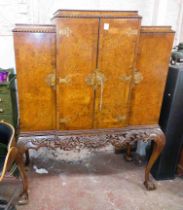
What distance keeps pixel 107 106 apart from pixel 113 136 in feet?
0.95

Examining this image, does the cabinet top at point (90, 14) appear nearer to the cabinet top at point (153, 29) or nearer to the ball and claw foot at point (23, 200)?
the cabinet top at point (153, 29)

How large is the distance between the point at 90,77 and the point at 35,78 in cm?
44

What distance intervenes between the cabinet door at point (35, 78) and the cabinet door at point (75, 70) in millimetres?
73

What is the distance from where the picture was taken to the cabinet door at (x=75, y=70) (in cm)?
162

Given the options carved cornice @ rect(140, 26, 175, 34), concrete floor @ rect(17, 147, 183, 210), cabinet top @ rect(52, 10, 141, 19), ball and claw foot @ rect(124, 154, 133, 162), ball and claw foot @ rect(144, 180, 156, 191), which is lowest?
concrete floor @ rect(17, 147, 183, 210)

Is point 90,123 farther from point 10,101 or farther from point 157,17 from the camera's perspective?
point 157,17

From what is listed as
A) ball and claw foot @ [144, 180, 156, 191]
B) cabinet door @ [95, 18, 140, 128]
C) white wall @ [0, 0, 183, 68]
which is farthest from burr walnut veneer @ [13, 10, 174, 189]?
white wall @ [0, 0, 183, 68]

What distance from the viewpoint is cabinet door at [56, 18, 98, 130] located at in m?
1.62

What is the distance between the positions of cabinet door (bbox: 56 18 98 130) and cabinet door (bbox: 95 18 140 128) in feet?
0.23

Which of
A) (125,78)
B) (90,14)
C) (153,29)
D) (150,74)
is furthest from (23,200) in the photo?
(153,29)

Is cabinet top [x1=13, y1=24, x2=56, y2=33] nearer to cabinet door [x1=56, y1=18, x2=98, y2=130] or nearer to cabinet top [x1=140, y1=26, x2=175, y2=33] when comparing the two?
cabinet door [x1=56, y1=18, x2=98, y2=130]

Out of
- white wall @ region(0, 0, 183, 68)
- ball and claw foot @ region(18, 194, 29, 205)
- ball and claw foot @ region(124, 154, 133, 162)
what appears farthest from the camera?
ball and claw foot @ region(124, 154, 133, 162)

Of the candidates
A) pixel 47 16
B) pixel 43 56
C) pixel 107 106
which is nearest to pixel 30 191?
pixel 107 106

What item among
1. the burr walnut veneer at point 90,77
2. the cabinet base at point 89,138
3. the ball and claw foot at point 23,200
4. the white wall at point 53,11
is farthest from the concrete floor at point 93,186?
the white wall at point 53,11
